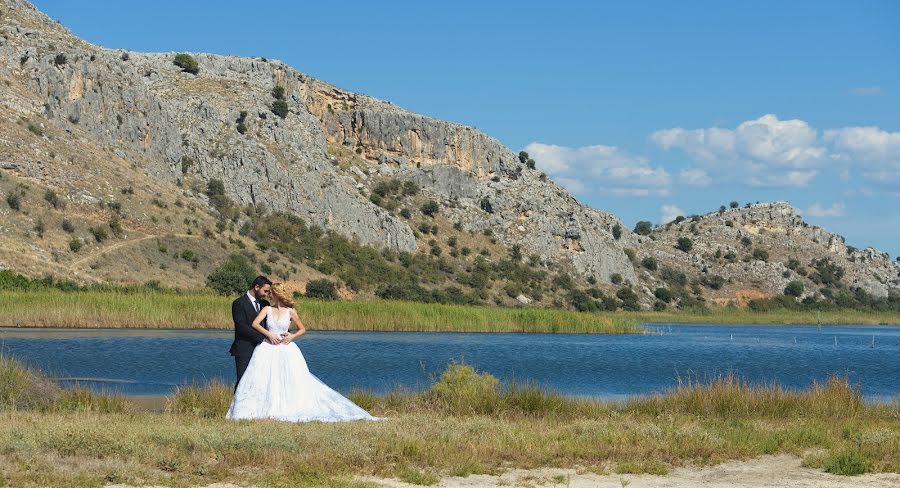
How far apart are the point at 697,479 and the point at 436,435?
10.9 feet

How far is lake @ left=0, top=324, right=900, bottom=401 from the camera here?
2789cm

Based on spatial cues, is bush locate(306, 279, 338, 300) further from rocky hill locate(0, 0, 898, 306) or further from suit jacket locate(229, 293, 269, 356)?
suit jacket locate(229, 293, 269, 356)

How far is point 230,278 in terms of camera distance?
6531 centimetres

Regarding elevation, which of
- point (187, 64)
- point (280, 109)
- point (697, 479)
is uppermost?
point (187, 64)

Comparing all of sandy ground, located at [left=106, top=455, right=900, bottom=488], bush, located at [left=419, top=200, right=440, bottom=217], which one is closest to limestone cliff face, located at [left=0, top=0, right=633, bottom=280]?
bush, located at [left=419, top=200, right=440, bottom=217]

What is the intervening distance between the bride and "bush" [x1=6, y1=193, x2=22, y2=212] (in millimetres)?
50684

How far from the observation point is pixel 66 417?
14.9 m

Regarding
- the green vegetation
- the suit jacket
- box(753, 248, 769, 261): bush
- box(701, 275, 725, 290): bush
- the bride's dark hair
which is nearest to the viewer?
the bride's dark hair

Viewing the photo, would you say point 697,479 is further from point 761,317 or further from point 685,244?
point 685,244

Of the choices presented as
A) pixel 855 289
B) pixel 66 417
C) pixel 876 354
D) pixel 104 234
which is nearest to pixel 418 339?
pixel 876 354

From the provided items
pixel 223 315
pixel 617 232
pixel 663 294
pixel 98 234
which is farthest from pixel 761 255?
pixel 223 315

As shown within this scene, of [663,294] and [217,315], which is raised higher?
[663,294]

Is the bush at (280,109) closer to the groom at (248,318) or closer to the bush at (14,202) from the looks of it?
the bush at (14,202)

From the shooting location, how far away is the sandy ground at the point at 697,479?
11828 millimetres
